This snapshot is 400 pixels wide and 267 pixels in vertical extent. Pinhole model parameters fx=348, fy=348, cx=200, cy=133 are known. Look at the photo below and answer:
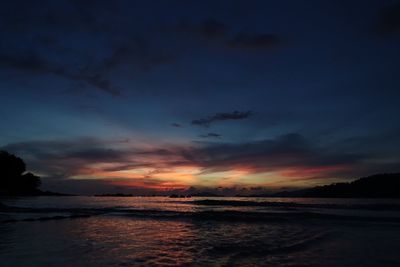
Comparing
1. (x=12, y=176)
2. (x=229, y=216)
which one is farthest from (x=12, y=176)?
(x=229, y=216)

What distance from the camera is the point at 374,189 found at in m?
123

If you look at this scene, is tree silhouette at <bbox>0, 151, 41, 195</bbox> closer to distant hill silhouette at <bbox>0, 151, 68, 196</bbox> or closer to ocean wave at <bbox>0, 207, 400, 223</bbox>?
distant hill silhouette at <bbox>0, 151, 68, 196</bbox>

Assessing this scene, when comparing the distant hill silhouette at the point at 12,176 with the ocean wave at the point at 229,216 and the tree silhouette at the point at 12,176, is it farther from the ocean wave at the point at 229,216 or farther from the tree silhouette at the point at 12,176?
the ocean wave at the point at 229,216

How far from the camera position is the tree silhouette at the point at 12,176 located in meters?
134

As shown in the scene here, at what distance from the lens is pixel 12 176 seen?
458ft

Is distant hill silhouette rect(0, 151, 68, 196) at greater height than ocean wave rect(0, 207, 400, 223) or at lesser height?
greater

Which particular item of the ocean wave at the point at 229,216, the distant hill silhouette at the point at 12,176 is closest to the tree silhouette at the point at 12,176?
the distant hill silhouette at the point at 12,176

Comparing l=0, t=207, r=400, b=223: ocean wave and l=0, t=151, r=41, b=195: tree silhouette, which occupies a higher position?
l=0, t=151, r=41, b=195: tree silhouette

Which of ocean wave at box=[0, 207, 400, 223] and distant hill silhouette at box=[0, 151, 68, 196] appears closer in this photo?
ocean wave at box=[0, 207, 400, 223]

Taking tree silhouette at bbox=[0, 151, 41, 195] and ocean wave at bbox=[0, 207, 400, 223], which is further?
tree silhouette at bbox=[0, 151, 41, 195]

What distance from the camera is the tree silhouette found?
134 meters

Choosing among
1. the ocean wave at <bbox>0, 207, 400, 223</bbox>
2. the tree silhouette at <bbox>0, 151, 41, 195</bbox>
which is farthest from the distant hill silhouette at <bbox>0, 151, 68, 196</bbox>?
the ocean wave at <bbox>0, 207, 400, 223</bbox>

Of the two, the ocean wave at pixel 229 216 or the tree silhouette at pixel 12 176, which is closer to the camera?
the ocean wave at pixel 229 216

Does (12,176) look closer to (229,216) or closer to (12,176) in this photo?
(12,176)
